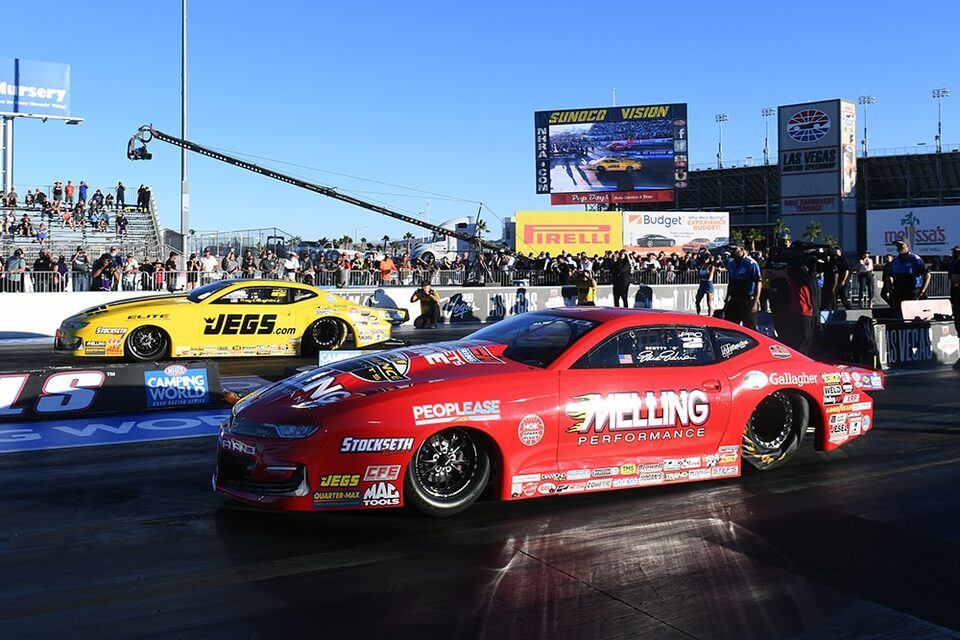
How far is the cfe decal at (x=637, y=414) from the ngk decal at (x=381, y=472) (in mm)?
1206

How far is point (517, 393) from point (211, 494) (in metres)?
2.27

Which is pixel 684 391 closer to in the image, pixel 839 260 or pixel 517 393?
pixel 517 393

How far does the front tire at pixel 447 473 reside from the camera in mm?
5535

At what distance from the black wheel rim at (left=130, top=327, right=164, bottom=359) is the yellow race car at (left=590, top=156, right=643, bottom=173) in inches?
1719

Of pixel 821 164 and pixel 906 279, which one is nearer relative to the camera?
pixel 906 279

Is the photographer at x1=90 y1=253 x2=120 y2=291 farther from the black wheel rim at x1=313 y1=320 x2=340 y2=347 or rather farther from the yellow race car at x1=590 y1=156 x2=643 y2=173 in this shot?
the yellow race car at x1=590 y1=156 x2=643 y2=173

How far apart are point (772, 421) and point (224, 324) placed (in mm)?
9403

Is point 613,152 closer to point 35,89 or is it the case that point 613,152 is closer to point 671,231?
point 671,231

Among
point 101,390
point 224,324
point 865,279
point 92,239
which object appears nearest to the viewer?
point 101,390

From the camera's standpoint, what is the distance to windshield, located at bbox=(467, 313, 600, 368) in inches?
244

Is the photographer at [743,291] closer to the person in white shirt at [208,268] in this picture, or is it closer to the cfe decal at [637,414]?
the cfe decal at [637,414]

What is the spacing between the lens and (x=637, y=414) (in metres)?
6.17

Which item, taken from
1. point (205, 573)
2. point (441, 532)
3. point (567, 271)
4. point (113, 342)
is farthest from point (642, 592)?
point (567, 271)

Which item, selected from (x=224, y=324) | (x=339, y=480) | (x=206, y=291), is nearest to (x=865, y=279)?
(x=224, y=324)
